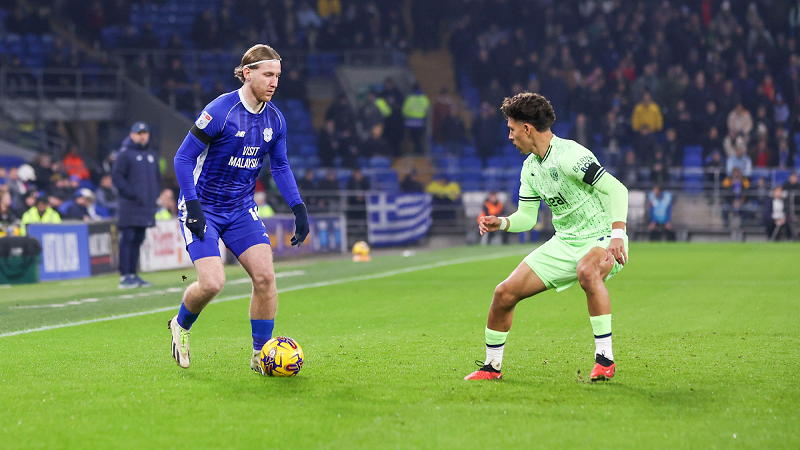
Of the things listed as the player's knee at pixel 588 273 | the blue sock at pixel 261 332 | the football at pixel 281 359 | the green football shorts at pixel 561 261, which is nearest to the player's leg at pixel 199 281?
the blue sock at pixel 261 332

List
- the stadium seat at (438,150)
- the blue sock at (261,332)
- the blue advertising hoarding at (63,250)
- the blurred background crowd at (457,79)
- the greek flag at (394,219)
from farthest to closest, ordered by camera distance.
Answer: the stadium seat at (438,150) → the blurred background crowd at (457,79) → the greek flag at (394,219) → the blue advertising hoarding at (63,250) → the blue sock at (261,332)

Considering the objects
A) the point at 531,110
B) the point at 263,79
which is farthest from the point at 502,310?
the point at 263,79

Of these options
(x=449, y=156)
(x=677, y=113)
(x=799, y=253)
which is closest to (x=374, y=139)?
(x=449, y=156)

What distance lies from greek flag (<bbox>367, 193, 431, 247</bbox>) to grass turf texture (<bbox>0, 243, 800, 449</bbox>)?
12910 millimetres

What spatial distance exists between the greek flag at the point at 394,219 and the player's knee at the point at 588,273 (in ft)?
61.9

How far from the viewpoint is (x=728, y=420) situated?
192 inches

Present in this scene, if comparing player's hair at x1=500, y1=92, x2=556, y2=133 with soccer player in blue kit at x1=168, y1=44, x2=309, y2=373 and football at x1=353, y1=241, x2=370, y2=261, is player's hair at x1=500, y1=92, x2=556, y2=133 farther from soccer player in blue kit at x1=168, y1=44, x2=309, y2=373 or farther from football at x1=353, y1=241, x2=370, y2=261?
football at x1=353, y1=241, x2=370, y2=261

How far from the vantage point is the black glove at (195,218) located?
616 cm

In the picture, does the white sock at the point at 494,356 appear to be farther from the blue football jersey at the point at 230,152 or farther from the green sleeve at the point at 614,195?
the blue football jersey at the point at 230,152

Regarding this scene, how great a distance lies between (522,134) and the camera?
617cm

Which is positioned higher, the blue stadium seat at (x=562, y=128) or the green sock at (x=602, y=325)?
the blue stadium seat at (x=562, y=128)

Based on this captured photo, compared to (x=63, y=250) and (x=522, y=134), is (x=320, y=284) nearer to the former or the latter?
→ (x=63, y=250)

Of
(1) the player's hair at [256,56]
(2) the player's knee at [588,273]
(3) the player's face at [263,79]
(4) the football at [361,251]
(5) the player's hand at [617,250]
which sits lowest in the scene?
(4) the football at [361,251]

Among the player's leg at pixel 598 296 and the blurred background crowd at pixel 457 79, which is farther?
the blurred background crowd at pixel 457 79
